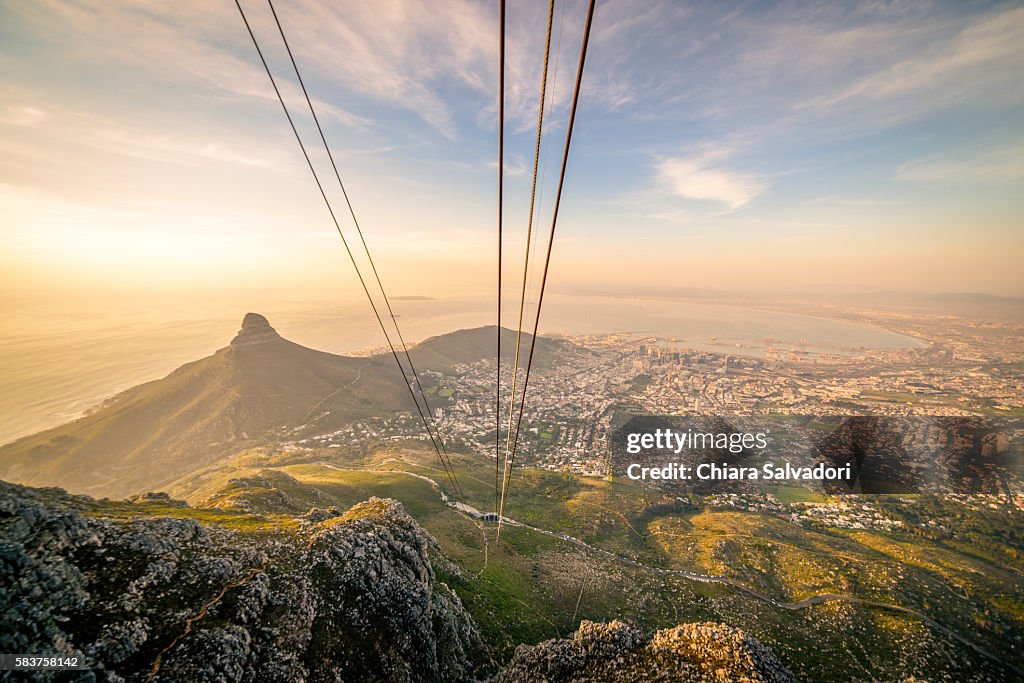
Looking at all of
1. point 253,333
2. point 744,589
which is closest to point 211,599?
point 744,589

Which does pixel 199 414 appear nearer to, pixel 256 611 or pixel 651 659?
pixel 256 611

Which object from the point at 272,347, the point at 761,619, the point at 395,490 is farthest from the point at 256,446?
the point at 761,619

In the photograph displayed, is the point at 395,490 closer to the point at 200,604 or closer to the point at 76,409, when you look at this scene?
the point at 200,604

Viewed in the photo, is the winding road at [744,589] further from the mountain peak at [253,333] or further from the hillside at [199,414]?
the mountain peak at [253,333]

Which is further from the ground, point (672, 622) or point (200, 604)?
point (200, 604)

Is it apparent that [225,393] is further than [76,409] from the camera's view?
No

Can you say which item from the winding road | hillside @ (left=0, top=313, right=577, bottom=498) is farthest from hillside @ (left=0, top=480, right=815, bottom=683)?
hillside @ (left=0, top=313, right=577, bottom=498)
